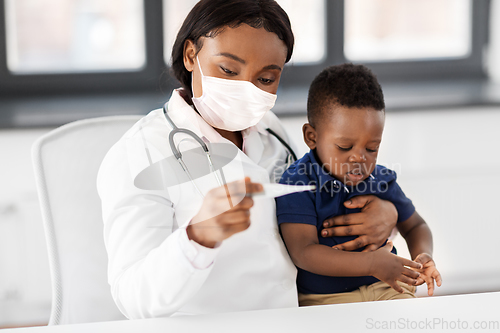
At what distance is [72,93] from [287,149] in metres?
1.55

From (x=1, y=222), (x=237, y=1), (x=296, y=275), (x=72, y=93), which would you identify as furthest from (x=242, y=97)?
(x=72, y=93)

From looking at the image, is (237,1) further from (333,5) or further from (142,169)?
(333,5)

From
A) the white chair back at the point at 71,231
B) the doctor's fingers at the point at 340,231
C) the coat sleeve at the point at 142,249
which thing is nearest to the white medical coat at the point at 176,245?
the coat sleeve at the point at 142,249

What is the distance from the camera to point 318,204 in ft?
3.66

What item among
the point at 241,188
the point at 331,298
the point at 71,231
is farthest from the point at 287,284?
the point at 71,231

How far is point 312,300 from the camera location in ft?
3.75

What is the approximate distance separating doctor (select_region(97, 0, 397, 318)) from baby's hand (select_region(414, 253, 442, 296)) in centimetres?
10

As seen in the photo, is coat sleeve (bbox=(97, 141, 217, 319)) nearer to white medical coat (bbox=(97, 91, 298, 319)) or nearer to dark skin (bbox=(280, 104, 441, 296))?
white medical coat (bbox=(97, 91, 298, 319))

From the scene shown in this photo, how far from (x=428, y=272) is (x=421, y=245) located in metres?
0.13

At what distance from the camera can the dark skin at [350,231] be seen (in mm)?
1020

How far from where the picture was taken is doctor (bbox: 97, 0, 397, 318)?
2.82ft

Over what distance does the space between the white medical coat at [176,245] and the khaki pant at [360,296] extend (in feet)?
0.28

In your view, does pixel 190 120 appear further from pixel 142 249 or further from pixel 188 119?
pixel 142 249

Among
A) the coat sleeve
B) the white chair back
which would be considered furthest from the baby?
the white chair back
